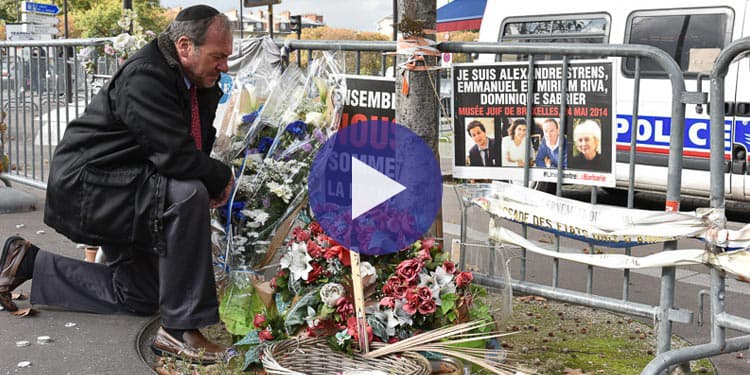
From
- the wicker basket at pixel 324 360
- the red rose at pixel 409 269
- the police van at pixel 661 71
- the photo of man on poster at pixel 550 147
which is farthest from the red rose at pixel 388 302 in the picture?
the police van at pixel 661 71

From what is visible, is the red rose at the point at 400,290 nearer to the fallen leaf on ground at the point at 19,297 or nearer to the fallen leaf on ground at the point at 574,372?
the fallen leaf on ground at the point at 574,372

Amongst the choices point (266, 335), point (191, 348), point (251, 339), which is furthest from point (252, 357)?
point (191, 348)

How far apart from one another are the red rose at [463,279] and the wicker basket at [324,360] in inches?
15.4

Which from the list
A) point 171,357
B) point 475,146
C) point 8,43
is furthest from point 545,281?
point 8,43

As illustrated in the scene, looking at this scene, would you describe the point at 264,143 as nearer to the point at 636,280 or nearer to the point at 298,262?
the point at 298,262

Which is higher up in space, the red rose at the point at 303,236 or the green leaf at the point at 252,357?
the red rose at the point at 303,236

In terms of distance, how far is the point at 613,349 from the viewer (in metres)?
4.12

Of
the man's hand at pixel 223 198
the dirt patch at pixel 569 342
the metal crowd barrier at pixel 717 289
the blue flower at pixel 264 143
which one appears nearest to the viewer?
the metal crowd barrier at pixel 717 289

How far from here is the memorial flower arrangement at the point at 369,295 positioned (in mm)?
3441

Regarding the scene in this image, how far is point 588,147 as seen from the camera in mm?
3934

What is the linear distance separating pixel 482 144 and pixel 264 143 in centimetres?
109

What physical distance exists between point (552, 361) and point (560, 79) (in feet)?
4.31

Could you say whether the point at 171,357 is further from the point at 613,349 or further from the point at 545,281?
the point at 545,281

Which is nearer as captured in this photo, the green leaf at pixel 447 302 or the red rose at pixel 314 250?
the green leaf at pixel 447 302
